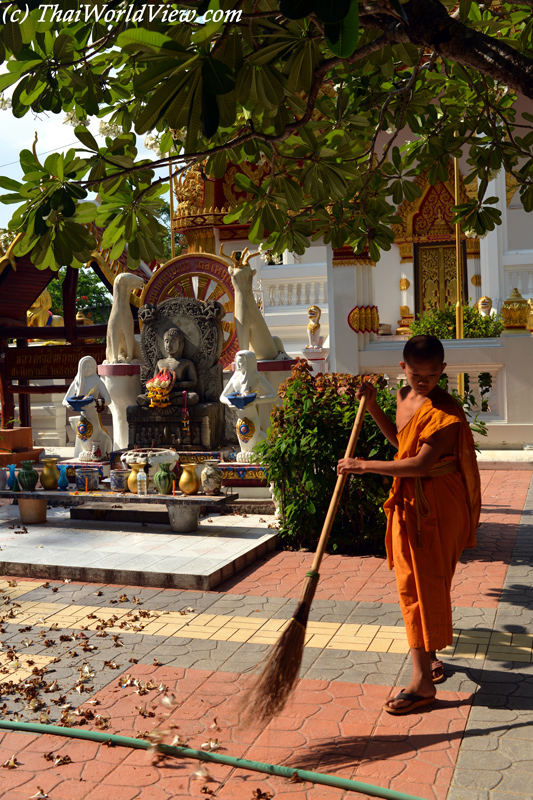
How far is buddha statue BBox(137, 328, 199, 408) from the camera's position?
1044cm

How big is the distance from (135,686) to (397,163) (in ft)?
14.1

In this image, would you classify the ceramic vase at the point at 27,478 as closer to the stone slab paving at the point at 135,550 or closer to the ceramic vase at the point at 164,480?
the stone slab paving at the point at 135,550

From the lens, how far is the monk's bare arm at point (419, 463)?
3877 millimetres

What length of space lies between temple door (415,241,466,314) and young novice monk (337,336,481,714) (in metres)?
17.8

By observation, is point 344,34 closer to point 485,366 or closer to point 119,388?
point 119,388

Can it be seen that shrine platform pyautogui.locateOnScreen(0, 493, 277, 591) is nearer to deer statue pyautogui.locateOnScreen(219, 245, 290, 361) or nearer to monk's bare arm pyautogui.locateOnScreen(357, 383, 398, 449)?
monk's bare arm pyautogui.locateOnScreen(357, 383, 398, 449)

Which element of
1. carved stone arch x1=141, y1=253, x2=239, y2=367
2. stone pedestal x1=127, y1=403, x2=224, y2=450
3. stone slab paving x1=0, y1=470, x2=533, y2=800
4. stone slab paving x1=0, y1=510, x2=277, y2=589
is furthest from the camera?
carved stone arch x1=141, y1=253, x2=239, y2=367

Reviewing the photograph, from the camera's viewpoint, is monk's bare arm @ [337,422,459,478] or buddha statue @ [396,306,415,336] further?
buddha statue @ [396,306,415,336]

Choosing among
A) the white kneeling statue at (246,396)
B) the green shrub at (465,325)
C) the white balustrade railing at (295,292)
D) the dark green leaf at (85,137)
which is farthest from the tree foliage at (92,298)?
the dark green leaf at (85,137)

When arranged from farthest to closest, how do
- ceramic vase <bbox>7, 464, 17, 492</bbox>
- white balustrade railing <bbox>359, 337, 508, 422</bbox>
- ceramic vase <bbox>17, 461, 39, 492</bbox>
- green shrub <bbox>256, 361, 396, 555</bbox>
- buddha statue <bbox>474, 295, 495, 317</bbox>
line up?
buddha statue <bbox>474, 295, 495, 317</bbox>, white balustrade railing <bbox>359, 337, 508, 422</bbox>, ceramic vase <bbox>7, 464, 17, 492</bbox>, ceramic vase <bbox>17, 461, 39, 492</bbox>, green shrub <bbox>256, 361, 396, 555</bbox>

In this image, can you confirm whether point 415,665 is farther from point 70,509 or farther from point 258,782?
point 70,509

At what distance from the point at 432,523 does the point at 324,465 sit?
3256 millimetres

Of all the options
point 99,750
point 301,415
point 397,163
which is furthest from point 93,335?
point 99,750

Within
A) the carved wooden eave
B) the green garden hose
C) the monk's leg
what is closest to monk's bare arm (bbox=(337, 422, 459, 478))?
the monk's leg
